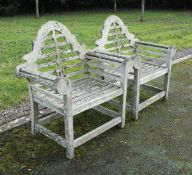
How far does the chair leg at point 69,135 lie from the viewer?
3.74 meters

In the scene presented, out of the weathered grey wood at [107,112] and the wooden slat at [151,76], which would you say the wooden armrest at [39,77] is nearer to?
the weathered grey wood at [107,112]

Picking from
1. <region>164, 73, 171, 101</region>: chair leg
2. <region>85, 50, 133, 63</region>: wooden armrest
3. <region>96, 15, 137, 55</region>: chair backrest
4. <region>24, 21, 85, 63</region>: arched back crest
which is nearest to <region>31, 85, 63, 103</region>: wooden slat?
<region>24, 21, 85, 63</region>: arched back crest

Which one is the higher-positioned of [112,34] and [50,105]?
[112,34]

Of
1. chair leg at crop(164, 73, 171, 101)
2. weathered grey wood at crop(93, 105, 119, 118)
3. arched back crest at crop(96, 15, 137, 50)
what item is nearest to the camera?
weathered grey wood at crop(93, 105, 119, 118)

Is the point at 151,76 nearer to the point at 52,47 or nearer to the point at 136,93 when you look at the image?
the point at 136,93

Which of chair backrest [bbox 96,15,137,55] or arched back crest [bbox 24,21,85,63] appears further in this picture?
chair backrest [bbox 96,15,137,55]

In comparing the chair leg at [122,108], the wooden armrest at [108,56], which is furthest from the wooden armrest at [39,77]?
the chair leg at [122,108]

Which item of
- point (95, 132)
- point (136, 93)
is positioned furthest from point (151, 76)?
point (95, 132)

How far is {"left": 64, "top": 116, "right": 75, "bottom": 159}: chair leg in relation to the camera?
147 inches

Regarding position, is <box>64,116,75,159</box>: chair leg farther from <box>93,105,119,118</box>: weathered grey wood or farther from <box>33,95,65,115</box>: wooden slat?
<box>93,105,119,118</box>: weathered grey wood

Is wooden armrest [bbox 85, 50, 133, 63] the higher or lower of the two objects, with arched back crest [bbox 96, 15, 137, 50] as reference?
lower

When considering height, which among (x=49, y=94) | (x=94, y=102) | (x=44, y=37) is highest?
(x=44, y=37)

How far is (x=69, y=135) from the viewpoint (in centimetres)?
381

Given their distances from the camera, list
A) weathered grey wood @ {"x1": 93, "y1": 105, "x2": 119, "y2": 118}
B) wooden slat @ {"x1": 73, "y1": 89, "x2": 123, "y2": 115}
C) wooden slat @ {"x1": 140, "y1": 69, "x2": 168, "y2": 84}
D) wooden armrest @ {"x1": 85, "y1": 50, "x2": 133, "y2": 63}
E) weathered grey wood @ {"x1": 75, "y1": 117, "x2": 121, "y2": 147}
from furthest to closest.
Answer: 1. wooden slat @ {"x1": 140, "y1": 69, "x2": 168, "y2": 84}
2. weathered grey wood @ {"x1": 93, "y1": 105, "x2": 119, "y2": 118}
3. wooden armrest @ {"x1": 85, "y1": 50, "x2": 133, "y2": 63}
4. weathered grey wood @ {"x1": 75, "y1": 117, "x2": 121, "y2": 147}
5. wooden slat @ {"x1": 73, "y1": 89, "x2": 123, "y2": 115}
